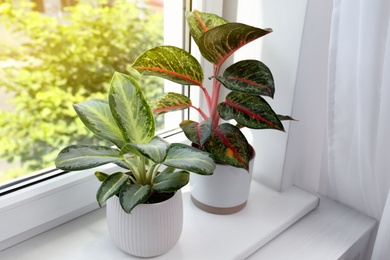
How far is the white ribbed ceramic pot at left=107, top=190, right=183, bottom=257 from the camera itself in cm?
67

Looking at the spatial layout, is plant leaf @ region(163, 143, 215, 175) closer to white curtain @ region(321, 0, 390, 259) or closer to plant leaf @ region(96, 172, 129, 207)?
plant leaf @ region(96, 172, 129, 207)

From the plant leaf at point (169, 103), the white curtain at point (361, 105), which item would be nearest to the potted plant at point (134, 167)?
the plant leaf at point (169, 103)

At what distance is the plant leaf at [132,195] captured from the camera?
615 mm

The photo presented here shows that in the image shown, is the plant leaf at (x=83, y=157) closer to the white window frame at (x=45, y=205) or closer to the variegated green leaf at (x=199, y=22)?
the white window frame at (x=45, y=205)

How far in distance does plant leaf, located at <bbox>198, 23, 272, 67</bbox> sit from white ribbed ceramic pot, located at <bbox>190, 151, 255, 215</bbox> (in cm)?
23

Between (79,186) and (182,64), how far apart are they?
1.10ft

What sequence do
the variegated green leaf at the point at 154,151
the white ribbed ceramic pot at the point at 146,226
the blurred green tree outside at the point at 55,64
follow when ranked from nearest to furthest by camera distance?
the variegated green leaf at the point at 154,151, the white ribbed ceramic pot at the point at 146,226, the blurred green tree outside at the point at 55,64

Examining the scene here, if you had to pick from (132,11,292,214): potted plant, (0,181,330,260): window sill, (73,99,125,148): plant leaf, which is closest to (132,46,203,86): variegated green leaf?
(132,11,292,214): potted plant

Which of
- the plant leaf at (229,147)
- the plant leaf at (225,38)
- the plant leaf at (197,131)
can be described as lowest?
the plant leaf at (229,147)

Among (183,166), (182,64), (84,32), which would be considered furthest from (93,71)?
(183,166)

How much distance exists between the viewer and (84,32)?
34.1 inches

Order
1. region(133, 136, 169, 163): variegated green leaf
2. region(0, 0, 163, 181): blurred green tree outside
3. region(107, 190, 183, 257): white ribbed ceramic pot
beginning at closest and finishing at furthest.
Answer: region(133, 136, 169, 163): variegated green leaf < region(107, 190, 183, 257): white ribbed ceramic pot < region(0, 0, 163, 181): blurred green tree outside

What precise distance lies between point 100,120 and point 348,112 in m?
0.50

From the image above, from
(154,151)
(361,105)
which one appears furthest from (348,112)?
(154,151)
